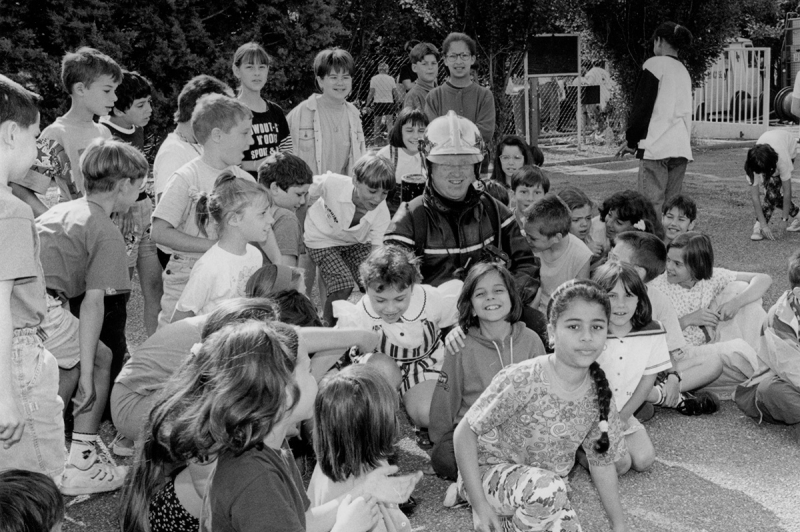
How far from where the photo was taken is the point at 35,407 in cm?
286

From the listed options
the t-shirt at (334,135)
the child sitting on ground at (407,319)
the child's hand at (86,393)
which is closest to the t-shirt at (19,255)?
the child's hand at (86,393)

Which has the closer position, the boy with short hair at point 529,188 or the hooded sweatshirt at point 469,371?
the hooded sweatshirt at point 469,371

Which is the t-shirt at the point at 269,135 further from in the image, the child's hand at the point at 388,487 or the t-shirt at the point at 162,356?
the child's hand at the point at 388,487

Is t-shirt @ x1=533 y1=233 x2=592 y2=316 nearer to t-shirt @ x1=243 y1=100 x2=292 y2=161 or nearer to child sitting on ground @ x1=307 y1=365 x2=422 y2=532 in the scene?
t-shirt @ x1=243 y1=100 x2=292 y2=161

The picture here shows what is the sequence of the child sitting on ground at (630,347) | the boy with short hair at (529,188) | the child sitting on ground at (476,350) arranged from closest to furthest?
the child sitting on ground at (476,350), the child sitting on ground at (630,347), the boy with short hair at (529,188)

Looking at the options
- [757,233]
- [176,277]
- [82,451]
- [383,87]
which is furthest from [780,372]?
[383,87]

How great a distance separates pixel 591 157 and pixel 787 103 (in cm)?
325

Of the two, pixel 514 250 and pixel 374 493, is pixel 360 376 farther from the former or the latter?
pixel 514 250

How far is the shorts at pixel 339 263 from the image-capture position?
5516mm

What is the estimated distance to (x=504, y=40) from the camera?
13.4 m

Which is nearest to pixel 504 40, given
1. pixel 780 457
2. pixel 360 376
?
pixel 780 457

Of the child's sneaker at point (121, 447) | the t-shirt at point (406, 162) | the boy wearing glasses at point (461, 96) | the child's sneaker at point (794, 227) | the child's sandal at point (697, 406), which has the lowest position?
the child's sandal at point (697, 406)

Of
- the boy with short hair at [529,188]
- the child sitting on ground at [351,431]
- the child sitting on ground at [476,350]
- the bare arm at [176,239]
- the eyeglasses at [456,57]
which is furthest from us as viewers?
the eyeglasses at [456,57]

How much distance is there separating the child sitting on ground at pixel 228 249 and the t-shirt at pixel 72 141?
1.23 metres
